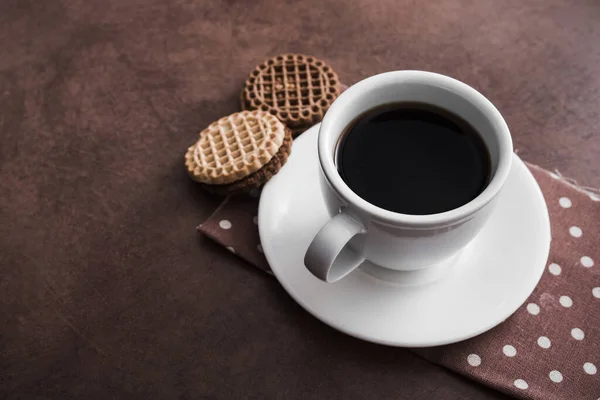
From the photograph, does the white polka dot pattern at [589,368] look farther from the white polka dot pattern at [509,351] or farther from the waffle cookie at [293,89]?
the waffle cookie at [293,89]

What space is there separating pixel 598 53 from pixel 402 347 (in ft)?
2.24

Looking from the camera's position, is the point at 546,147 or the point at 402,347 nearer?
the point at 402,347

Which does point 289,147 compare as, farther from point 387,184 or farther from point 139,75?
point 139,75

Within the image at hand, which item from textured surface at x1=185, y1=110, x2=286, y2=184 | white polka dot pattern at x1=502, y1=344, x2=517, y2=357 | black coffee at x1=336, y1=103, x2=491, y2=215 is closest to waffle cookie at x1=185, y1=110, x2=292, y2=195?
textured surface at x1=185, y1=110, x2=286, y2=184

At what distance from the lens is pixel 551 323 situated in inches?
32.4

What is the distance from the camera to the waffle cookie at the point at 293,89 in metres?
1.00

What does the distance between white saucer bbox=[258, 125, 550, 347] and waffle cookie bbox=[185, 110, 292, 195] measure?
4 centimetres

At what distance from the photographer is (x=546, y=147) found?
1006 mm

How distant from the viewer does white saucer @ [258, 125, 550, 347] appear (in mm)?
773

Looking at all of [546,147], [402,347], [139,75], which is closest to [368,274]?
[402,347]

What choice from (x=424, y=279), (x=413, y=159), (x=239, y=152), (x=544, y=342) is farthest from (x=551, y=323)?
(x=239, y=152)

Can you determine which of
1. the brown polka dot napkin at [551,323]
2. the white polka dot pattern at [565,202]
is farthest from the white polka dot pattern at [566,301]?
the white polka dot pattern at [565,202]

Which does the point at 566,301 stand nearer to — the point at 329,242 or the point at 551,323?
the point at 551,323

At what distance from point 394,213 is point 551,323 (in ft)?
1.00
